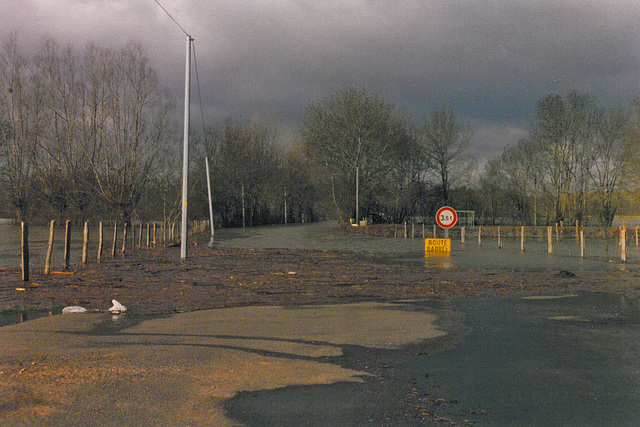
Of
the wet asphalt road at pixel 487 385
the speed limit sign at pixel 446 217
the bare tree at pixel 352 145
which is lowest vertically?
the wet asphalt road at pixel 487 385

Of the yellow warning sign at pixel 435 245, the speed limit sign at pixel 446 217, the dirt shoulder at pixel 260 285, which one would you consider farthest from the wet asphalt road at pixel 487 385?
the yellow warning sign at pixel 435 245

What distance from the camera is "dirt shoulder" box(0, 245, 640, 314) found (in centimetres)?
1174

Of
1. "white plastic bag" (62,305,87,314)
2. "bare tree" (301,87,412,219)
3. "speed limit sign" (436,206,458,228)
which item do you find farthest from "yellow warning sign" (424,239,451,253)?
"bare tree" (301,87,412,219)

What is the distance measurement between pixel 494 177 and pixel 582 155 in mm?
16569

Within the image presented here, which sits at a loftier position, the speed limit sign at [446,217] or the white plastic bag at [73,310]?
the speed limit sign at [446,217]

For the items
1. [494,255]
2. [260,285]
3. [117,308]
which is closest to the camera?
[117,308]

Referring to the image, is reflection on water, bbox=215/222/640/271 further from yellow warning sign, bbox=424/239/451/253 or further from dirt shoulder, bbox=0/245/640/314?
dirt shoulder, bbox=0/245/640/314

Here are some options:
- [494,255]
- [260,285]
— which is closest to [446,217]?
[260,285]

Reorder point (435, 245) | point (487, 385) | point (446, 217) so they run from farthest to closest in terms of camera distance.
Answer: point (435, 245), point (446, 217), point (487, 385)

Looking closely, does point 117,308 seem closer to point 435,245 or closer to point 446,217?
point 446,217

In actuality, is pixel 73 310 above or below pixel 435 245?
below

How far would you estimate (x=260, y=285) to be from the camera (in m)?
14.9

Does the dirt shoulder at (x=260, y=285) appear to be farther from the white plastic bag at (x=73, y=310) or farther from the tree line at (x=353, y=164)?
the tree line at (x=353, y=164)

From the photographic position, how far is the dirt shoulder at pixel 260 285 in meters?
11.7
